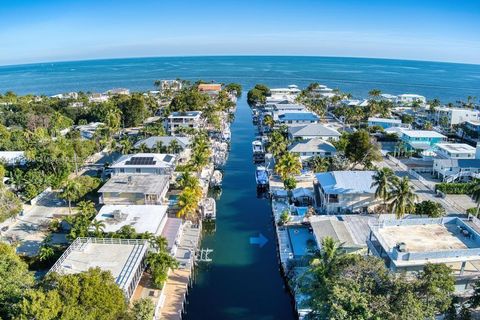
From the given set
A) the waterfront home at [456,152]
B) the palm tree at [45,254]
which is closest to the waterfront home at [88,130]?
the palm tree at [45,254]

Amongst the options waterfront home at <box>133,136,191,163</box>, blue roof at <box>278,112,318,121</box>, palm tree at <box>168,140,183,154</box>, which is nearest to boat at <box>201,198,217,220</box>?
waterfront home at <box>133,136,191,163</box>

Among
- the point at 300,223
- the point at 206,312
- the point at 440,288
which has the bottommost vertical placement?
the point at 206,312

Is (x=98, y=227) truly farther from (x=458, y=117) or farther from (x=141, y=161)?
(x=458, y=117)

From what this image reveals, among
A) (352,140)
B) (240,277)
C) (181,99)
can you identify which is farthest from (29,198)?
(181,99)

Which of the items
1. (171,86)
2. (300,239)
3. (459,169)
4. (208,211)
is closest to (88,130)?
(208,211)

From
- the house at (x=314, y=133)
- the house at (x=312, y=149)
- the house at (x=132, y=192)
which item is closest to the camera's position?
the house at (x=132, y=192)

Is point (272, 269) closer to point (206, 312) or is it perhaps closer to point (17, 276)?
point (206, 312)

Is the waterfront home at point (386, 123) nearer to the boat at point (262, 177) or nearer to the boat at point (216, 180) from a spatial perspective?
the boat at point (262, 177)
